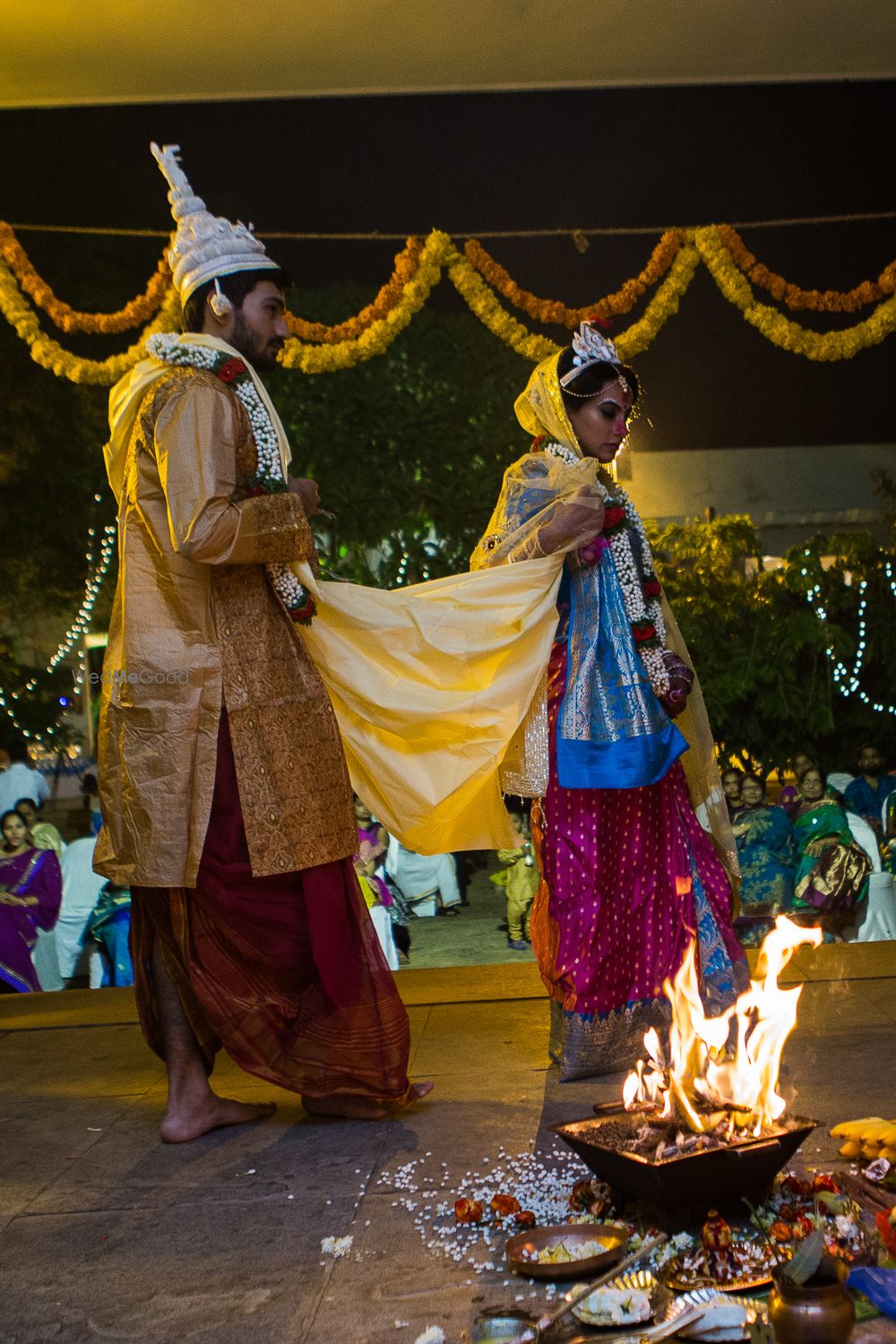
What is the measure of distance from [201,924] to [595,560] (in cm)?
158

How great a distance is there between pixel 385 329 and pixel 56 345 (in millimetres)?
1899

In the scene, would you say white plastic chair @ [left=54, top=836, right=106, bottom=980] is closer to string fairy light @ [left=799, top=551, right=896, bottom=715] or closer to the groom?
the groom

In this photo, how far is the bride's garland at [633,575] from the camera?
152 inches

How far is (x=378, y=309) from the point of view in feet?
24.3

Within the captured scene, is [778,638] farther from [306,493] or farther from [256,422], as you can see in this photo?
[256,422]

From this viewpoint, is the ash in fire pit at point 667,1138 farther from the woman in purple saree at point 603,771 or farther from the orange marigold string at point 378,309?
the orange marigold string at point 378,309

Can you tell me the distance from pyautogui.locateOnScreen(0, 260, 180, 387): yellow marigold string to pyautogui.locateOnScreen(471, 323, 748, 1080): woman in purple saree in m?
4.01

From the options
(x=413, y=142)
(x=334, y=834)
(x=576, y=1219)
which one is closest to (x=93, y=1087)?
(x=334, y=834)

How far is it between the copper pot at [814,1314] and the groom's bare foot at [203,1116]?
5.91 feet

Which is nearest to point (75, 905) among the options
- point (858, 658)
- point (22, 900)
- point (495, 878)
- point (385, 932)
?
point (22, 900)

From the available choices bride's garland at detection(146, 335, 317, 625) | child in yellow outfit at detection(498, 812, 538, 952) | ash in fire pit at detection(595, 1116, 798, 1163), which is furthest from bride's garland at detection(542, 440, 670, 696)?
child in yellow outfit at detection(498, 812, 538, 952)

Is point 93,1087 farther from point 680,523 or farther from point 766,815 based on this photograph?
point 680,523

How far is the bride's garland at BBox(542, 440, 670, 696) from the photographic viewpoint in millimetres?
3854

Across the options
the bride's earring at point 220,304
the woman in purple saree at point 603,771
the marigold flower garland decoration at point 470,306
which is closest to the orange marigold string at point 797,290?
the marigold flower garland decoration at point 470,306
